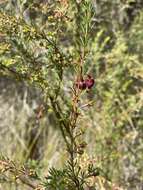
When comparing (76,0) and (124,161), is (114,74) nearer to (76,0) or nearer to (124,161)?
(124,161)

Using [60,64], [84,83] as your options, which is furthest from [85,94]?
[84,83]

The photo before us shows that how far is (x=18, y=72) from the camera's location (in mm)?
1812

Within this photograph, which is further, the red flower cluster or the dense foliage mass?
the dense foliage mass

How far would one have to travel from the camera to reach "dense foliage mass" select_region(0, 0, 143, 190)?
1.60 m

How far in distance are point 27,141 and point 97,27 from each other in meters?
1.04

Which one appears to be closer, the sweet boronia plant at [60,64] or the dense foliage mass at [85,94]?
the sweet boronia plant at [60,64]

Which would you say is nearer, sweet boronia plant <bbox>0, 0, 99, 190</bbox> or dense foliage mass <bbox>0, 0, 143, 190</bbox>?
sweet boronia plant <bbox>0, 0, 99, 190</bbox>

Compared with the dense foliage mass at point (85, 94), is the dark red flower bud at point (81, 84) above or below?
below

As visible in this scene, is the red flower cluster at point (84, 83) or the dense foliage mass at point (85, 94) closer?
the red flower cluster at point (84, 83)

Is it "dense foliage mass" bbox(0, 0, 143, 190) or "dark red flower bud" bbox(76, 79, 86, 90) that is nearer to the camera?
"dark red flower bud" bbox(76, 79, 86, 90)

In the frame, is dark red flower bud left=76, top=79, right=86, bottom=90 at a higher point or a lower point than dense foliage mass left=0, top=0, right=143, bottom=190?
lower

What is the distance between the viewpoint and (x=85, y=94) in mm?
3201

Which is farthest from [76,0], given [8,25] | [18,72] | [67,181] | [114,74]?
[114,74]

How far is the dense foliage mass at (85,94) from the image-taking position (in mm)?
1604
